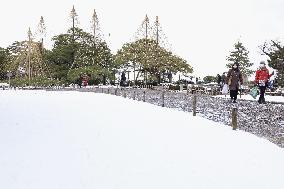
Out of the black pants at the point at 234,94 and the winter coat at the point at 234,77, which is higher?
the winter coat at the point at 234,77

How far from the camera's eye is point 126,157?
694 cm

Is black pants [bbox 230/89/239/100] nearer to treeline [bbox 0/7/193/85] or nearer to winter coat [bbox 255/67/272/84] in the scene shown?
winter coat [bbox 255/67/272/84]

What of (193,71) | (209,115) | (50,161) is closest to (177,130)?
(50,161)

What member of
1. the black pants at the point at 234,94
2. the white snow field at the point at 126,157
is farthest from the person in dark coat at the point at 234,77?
the white snow field at the point at 126,157

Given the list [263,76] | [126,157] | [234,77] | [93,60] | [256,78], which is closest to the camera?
[126,157]

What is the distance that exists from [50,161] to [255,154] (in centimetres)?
414

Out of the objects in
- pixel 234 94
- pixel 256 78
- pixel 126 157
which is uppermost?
pixel 256 78

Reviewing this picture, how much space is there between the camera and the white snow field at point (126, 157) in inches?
223

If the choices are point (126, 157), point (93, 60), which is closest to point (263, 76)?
point (126, 157)

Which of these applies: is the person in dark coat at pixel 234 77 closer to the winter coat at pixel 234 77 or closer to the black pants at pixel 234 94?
the winter coat at pixel 234 77

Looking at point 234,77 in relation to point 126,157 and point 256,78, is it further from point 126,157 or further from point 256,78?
point 126,157

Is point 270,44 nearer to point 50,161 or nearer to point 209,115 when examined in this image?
point 209,115

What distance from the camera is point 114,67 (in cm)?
6538

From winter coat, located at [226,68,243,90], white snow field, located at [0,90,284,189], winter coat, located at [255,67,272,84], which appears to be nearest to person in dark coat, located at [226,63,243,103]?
winter coat, located at [226,68,243,90]
